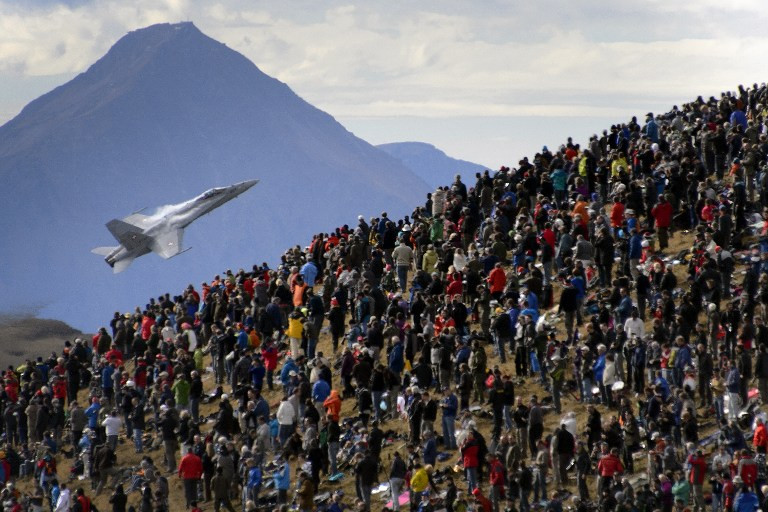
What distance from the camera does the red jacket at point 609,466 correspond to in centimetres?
2317

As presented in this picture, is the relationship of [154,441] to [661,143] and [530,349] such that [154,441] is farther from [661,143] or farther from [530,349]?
[661,143]

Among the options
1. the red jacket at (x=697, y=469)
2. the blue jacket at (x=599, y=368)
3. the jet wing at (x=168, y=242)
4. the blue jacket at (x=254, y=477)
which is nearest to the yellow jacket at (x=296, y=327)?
the blue jacket at (x=254, y=477)

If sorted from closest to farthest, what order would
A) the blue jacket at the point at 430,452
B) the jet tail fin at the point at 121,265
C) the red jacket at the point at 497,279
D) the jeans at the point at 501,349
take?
the blue jacket at the point at 430,452 < the jeans at the point at 501,349 < the red jacket at the point at 497,279 < the jet tail fin at the point at 121,265

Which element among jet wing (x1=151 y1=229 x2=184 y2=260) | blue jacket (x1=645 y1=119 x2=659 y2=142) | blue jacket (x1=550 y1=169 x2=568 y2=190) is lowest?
jet wing (x1=151 y1=229 x2=184 y2=260)


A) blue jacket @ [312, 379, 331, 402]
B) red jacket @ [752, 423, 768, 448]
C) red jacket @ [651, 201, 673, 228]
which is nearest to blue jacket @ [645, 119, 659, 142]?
red jacket @ [651, 201, 673, 228]

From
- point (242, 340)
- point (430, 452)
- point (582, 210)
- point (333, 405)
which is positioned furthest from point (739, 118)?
point (430, 452)

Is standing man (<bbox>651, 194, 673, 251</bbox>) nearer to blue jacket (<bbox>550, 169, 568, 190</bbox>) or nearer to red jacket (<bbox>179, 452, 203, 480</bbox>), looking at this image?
blue jacket (<bbox>550, 169, 568, 190</bbox>)

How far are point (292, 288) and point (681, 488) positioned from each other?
1799 centimetres

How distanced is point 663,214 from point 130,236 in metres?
25.3

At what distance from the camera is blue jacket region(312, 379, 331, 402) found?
98.1ft

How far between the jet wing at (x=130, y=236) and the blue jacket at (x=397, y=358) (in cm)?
2386

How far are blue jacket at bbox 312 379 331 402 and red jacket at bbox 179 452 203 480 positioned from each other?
10.7ft

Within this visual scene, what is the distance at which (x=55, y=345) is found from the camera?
3593 inches

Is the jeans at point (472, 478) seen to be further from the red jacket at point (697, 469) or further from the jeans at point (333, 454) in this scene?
the red jacket at point (697, 469)
